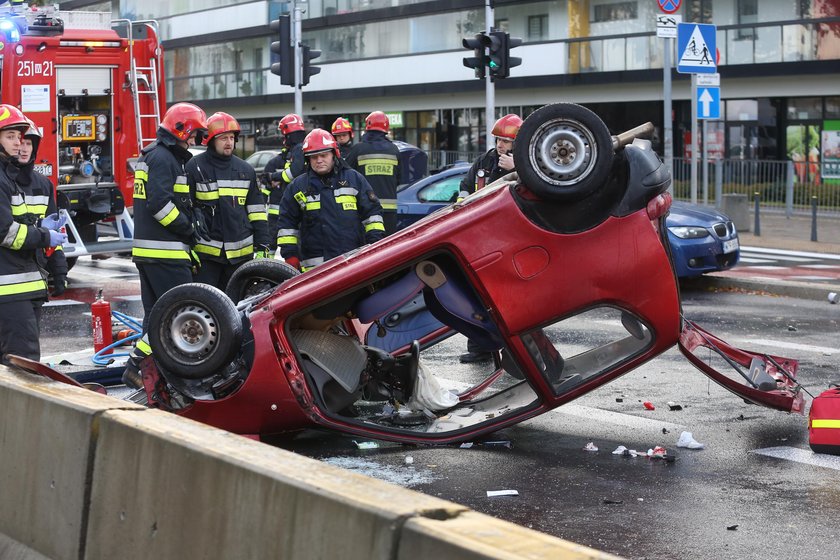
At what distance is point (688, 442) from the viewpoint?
7.10 m

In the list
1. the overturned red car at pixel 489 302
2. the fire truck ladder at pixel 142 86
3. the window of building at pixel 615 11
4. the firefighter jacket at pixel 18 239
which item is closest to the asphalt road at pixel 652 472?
the overturned red car at pixel 489 302

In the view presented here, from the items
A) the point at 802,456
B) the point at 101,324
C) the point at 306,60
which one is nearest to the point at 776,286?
the point at 101,324

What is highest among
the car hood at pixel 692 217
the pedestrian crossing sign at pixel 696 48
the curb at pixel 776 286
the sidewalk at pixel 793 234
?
the pedestrian crossing sign at pixel 696 48

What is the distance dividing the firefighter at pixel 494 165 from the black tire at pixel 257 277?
1636mm

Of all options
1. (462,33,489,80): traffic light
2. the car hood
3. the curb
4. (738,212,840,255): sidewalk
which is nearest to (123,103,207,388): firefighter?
the car hood

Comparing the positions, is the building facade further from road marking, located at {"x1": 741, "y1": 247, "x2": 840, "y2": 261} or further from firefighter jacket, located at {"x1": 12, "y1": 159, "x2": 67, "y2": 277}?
firefighter jacket, located at {"x1": 12, "y1": 159, "x2": 67, "y2": 277}

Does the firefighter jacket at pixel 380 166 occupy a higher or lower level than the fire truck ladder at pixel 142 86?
lower

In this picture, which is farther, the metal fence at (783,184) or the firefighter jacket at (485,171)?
the metal fence at (783,184)

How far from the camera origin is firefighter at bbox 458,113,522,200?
31.3ft

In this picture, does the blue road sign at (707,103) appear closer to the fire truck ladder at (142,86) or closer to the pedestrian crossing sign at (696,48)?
the pedestrian crossing sign at (696,48)

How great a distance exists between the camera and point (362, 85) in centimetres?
4312

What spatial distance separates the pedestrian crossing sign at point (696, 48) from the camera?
→ 17656 mm

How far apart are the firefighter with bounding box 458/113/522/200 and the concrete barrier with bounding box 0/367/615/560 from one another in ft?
15.5

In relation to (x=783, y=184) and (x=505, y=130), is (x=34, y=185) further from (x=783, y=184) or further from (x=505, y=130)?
(x=783, y=184)
